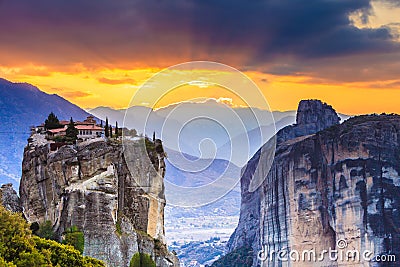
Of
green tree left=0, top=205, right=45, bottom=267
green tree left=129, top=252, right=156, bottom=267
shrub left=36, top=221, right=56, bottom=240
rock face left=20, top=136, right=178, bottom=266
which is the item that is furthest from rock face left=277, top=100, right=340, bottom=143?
green tree left=0, top=205, right=45, bottom=267

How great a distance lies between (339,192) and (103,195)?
227ft

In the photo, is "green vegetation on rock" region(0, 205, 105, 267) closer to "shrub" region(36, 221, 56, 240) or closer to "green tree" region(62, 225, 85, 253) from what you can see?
"green tree" region(62, 225, 85, 253)

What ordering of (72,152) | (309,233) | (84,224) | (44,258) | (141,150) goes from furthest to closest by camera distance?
(309,233)
(141,150)
(72,152)
(84,224)
(44,258)

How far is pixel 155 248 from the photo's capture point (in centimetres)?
4234

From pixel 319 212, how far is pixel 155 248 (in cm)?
6614

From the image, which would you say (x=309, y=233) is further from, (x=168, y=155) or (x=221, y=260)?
(x=168, y=155)

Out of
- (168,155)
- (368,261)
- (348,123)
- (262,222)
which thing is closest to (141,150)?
(168,155)

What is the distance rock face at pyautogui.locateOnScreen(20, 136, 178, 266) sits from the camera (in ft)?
125

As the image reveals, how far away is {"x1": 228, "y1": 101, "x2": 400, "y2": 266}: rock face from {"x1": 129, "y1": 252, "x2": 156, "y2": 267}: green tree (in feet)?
201

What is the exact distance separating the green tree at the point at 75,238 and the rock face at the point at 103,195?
204 millimetres

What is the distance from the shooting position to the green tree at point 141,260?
40.1 m

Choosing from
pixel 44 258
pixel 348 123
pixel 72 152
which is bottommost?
pixel 44 258

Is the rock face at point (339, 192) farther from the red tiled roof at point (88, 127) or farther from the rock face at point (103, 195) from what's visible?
the rock face at point (103, 195)

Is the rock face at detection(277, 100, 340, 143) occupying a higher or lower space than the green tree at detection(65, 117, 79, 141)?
higher
